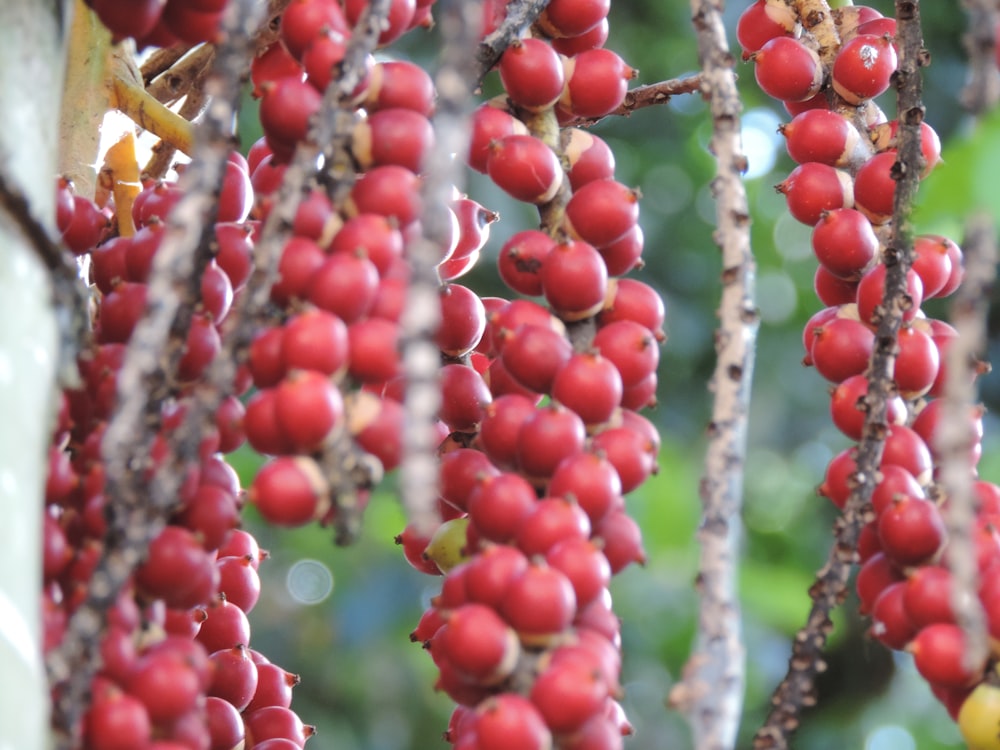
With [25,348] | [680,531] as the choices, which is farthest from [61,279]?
[680,531]

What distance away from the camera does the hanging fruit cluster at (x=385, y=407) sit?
486 mm

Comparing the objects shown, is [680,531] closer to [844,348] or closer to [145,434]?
[844,348]

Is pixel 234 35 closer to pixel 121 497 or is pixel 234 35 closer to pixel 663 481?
pixel 121 497

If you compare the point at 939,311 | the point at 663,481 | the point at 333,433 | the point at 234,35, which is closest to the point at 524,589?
the point at 333,433

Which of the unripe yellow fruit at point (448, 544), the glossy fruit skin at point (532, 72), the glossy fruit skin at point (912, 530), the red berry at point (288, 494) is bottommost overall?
the unripe yellow fruit at point (448, 544)

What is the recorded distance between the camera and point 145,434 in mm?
481

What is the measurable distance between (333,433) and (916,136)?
311mm

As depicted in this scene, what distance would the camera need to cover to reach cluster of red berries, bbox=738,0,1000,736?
55 cm

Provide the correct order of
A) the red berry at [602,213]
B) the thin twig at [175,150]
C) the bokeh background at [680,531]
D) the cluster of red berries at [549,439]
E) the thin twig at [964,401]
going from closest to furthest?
the thin twig at [964,401] < the cluster of red berries at [549,439] < the red berry at [602,213] < the thin twig at [175,150] < the bokeh background at [680,531]

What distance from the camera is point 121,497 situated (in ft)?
1.52

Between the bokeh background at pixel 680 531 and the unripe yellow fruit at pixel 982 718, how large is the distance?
3.89ft

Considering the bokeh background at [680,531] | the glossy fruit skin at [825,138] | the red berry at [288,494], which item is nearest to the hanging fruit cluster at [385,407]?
the red berry at [288,494]

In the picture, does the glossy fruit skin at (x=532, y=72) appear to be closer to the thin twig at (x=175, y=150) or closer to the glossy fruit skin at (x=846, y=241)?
the glossy fruit skin at (x=846, y=241)

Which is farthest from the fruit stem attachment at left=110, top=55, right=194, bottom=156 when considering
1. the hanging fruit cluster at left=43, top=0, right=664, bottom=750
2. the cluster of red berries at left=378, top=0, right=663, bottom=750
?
the cluster of red berries at left=378, top=0, right=663, bottom=750
